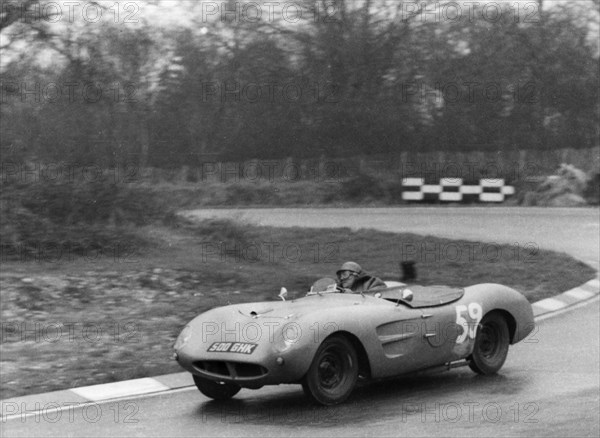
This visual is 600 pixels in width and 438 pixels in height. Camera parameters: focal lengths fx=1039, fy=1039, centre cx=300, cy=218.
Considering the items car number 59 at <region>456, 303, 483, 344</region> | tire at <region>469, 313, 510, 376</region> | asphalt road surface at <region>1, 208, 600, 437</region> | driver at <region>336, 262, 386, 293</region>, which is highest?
driver at <region>336, 262, 386, 293</region>

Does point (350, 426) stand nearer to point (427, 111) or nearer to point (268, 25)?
point (268, 25)

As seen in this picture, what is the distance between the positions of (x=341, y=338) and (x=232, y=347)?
849mm

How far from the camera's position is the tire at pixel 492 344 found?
9336mm

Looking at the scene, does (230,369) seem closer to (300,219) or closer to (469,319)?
(469,319)

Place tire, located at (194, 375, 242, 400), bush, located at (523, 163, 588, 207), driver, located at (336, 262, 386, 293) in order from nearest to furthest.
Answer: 1. tire, located at (194, 375, 242, 400)
2. driver, located at (336, 262, 386, 293)
3. bush, located at (523, 163, 588, 207)

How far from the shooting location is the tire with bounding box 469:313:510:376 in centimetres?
934

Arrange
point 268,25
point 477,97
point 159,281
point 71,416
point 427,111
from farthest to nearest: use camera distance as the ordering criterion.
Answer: point 477,97
point 427,111
point 268,25
point 159,281
point 71,416

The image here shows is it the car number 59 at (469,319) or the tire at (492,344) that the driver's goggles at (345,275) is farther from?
the tire at (492,344)

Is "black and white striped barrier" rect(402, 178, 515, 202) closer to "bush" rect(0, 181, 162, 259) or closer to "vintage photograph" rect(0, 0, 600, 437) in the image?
"vintage photograph" rect(0, 0, 600, 437)

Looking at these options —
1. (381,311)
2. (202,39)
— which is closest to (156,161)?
(202,39)

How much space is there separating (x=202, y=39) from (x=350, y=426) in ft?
49.5

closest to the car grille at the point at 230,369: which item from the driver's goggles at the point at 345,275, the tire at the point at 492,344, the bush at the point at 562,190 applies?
the driver's goggles at the point at 345,275

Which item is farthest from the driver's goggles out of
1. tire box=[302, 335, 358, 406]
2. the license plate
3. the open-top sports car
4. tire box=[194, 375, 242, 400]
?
the license plate

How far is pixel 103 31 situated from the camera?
50.8ft
